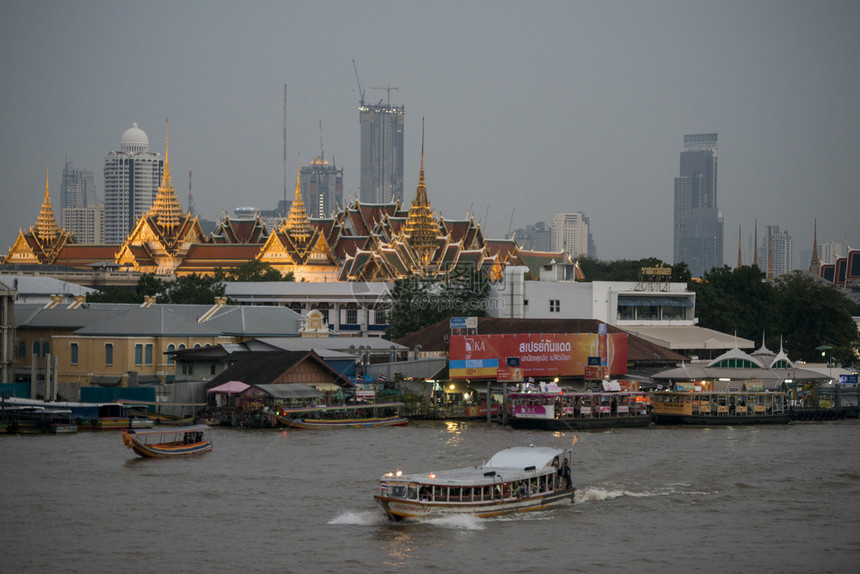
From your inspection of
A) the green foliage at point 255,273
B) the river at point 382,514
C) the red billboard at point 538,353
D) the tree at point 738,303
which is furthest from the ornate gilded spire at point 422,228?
the river at point 382,514

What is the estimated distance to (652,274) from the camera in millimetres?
91375

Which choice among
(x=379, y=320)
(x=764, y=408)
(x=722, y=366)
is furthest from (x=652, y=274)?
(x=379, y=320)

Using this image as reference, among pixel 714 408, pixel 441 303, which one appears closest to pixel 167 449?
pixel 714 408

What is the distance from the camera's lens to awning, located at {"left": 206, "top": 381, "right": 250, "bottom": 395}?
60.3m

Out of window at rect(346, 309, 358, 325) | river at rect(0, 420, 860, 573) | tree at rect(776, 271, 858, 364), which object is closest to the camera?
river at rect(0, 420, 860, 573)

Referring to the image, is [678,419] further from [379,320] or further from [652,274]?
[379,320]

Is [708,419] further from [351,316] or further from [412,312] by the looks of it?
[351,316]

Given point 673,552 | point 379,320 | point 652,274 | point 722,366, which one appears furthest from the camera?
point 379,320

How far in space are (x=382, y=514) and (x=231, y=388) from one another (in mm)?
23834

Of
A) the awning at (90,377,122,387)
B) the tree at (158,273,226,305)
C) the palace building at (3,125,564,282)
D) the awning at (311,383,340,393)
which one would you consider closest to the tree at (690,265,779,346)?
the palace building at (3,125,564,282)

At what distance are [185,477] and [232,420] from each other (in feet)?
52.1

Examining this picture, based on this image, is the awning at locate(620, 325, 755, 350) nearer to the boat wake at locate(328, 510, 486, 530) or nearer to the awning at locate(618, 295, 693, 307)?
the awning at locate(618, 295, 693, 307)

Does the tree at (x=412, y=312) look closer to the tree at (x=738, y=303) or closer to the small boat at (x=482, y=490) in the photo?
the tree at (x=738, y=303)

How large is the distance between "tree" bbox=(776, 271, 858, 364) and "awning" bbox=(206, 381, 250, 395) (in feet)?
170
